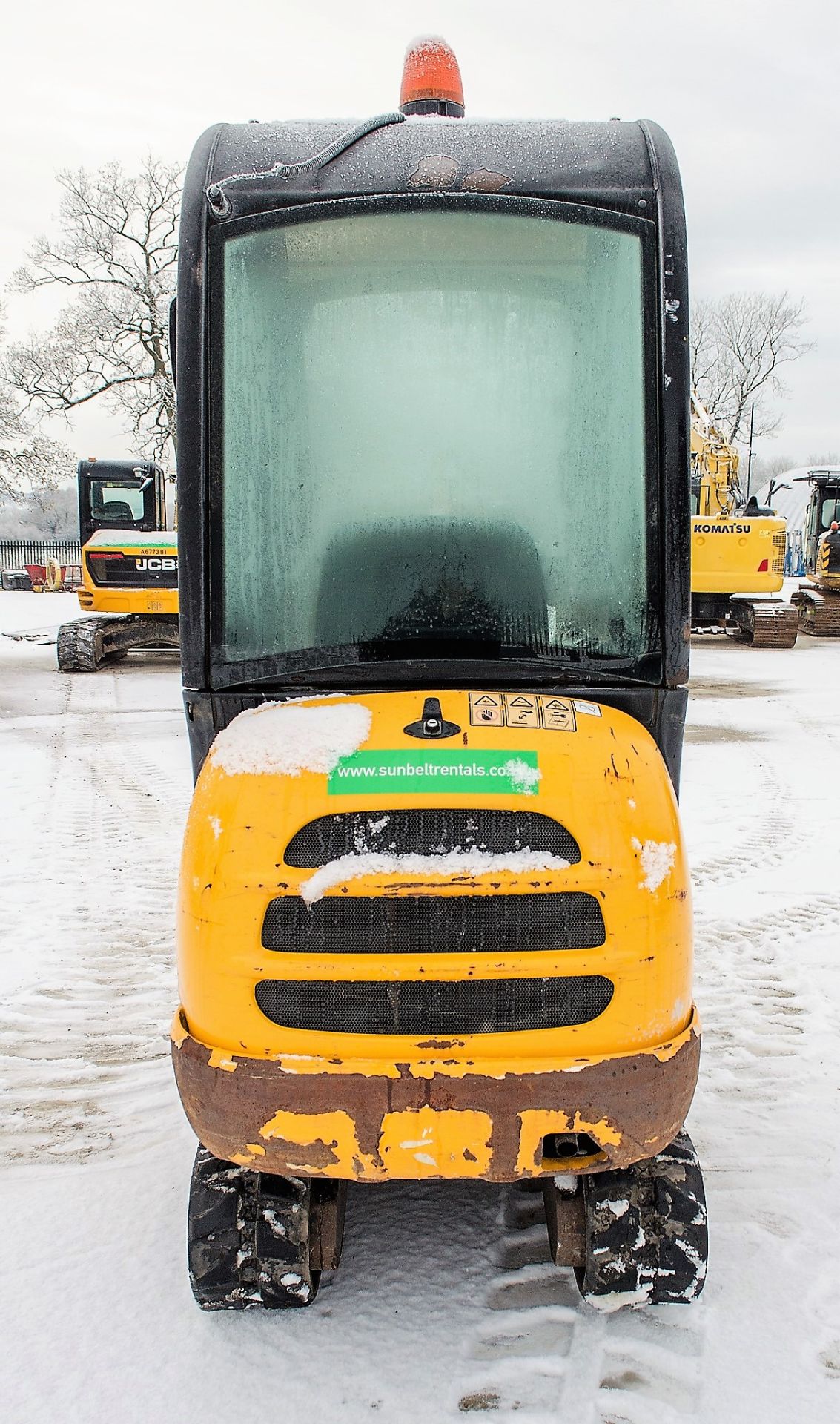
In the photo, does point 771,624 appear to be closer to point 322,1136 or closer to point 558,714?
point 558,714

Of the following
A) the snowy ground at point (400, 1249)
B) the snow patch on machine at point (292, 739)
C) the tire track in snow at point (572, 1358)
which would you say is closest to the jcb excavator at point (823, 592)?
the snowy ground at point (400, 1249)

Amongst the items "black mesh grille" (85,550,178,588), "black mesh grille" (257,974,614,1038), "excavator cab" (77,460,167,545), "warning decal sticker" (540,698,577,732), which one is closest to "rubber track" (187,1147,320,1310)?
"black mesh grille" (257,974,614,1038)

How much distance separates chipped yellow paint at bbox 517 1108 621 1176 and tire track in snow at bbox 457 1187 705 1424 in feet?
1.75

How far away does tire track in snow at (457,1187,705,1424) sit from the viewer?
2271 mm

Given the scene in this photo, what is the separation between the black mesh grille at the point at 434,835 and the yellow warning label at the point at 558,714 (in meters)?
0.25

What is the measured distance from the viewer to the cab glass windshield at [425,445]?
2.60m

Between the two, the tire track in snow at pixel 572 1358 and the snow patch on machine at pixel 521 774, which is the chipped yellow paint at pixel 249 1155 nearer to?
the tire track in snow at pixel 572 1358

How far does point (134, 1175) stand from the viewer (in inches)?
123

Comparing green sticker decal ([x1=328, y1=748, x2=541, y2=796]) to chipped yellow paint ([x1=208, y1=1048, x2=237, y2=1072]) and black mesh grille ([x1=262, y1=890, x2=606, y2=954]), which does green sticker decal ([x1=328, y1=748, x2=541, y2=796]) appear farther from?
chipped yellow paint ([x1=208, y1=1048, x2=237, y2=1072])

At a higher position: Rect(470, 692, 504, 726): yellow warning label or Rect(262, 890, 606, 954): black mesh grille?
Rect(470, 692, 504, 726): yellow warning label

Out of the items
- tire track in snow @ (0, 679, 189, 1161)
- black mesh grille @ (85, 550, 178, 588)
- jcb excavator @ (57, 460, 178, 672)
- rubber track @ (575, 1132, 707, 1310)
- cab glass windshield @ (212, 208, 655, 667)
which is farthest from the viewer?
black mesh grille @ (85, 550, 178, 588)

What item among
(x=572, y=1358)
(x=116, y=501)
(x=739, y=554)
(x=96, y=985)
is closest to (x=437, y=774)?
(x=572, y=1358)

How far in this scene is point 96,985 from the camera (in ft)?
14.4

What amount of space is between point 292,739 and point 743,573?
15.5 m
